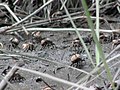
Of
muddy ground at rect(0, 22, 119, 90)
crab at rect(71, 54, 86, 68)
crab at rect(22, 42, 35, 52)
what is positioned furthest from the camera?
crab at rect(22, 42, 35, 52)

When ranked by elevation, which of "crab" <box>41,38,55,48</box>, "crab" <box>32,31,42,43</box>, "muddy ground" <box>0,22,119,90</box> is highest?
"crab" <box>32,31,42,43</box>

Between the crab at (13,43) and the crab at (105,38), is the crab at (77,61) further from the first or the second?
the crab at (13,43)

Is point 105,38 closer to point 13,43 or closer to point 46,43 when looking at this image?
point 46,43

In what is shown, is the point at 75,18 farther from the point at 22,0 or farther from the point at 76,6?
the point at 22,0

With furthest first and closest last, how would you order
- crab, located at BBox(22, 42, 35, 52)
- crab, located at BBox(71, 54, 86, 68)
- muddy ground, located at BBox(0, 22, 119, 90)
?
crab, located at BBox(22, 42, 35, 52) → crab, located at BBox(71, 54, 86, 68) → muddy ground, located at BBox(0, 22, 119, 90)

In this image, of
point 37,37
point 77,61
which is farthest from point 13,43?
point 77,61

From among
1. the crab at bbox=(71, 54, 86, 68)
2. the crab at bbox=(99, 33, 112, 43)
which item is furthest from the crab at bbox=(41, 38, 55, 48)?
the crab at bbox=(71, 54, 86, 68)

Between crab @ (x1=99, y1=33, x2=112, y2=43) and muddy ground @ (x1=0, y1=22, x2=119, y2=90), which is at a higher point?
crab @ (x1=99, y1=33, x2=112, y2=43)

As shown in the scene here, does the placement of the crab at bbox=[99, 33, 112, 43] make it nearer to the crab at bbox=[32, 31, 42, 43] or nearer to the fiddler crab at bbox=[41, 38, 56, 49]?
the fiddler crab at bbox=[41, 38, 56, 49]

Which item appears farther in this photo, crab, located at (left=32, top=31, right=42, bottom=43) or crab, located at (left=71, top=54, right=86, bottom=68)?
crab, located at (left=32, top=31, right=42, bottom=43)

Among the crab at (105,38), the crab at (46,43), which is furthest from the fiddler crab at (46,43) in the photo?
the crab at (105,38)

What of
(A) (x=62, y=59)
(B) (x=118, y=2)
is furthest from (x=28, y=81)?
(B) (x=118, y=2)

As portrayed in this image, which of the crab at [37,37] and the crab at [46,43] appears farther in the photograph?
the crab at [37,37]
